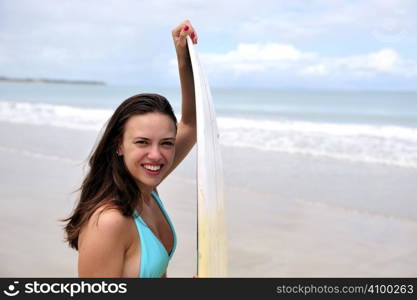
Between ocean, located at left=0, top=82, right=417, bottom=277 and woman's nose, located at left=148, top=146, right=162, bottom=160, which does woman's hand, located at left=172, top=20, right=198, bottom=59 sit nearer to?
woman's nose, located at left=148, top=146, right=162, bottom=160

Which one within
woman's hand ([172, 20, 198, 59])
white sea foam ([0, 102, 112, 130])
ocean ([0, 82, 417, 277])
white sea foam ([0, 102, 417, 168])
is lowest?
woman's hand ([172, 20, 198, 59])

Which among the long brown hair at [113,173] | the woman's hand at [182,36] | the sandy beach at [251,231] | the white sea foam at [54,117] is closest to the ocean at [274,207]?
the sandy beach at [251,231]

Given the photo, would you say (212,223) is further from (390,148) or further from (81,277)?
(390,148)

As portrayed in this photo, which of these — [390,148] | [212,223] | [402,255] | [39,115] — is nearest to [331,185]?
[402,255]

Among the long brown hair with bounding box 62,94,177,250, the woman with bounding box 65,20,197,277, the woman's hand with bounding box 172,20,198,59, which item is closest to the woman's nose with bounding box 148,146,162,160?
the woman with bounding box 65,20,197,277

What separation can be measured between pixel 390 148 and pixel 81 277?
9856 millimetres

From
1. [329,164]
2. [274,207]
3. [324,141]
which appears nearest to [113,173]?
[274,207]

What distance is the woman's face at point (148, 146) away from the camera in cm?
170

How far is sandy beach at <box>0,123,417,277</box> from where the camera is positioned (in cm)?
402

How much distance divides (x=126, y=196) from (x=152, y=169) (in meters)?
0.14

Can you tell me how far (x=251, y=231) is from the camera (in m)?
4.84

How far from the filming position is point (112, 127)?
1.76m

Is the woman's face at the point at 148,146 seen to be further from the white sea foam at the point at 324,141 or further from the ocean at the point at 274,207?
the white sea foam at the point at 324,141

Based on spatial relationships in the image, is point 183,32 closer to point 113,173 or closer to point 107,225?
point 113,173
